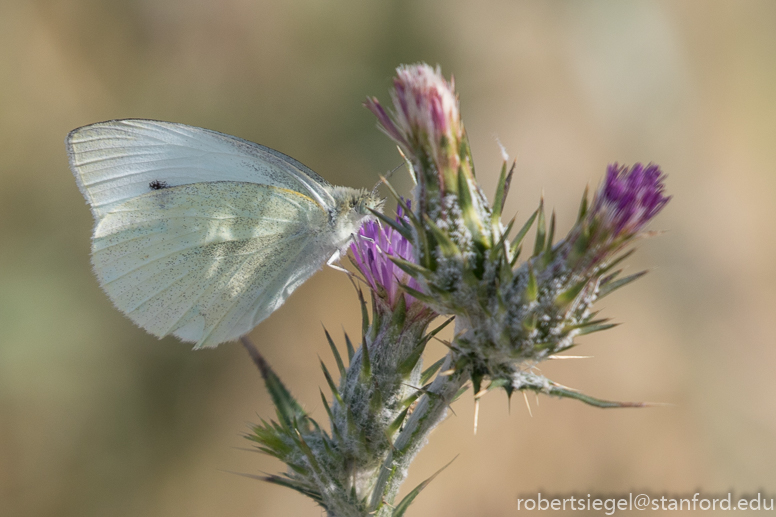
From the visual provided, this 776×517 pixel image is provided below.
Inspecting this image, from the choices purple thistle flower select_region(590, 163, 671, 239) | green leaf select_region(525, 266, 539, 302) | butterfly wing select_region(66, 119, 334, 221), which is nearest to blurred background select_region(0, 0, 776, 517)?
butterfly wing select_region(66, 119, 334, 221)

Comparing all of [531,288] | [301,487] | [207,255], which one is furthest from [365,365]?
[207,255]

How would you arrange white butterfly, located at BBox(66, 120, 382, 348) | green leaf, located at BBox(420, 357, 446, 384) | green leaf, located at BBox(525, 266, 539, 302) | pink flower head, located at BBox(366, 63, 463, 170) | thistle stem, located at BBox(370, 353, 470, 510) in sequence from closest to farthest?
green leaf, located at BBox(525, 266, 539, 302) < pink flower head, located at BBox(366, 63, 463, 170) < thistle stem, located at BBox(370, 353, 470, 510) < green leaf, located at BBox(420, 357, 446, 384) < white butterfly, located at BBox(66, 120, 382, 348)

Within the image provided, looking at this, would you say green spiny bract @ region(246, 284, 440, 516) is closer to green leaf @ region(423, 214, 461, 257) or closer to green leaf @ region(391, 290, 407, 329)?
green leaf @ region(391, 290, 407, 329)

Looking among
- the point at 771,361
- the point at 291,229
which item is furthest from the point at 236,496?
the point at 771,361

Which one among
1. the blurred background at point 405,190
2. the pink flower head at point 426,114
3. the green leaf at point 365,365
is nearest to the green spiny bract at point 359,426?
the green leaf at point 365,365

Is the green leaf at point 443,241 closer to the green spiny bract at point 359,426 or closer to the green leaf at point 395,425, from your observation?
the green spiny bract at point 359,426

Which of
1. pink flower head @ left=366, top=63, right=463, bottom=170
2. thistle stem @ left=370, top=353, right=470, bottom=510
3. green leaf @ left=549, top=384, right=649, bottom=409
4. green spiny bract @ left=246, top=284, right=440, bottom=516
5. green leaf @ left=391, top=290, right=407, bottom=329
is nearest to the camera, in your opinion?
green leaf @ left=549, top=384, right=649, bottom=409

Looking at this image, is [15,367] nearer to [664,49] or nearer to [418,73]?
[418,73]

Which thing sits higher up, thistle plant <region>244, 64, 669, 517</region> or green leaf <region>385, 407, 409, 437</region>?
thistle plant <region>244, 64, 669, 517</region>
